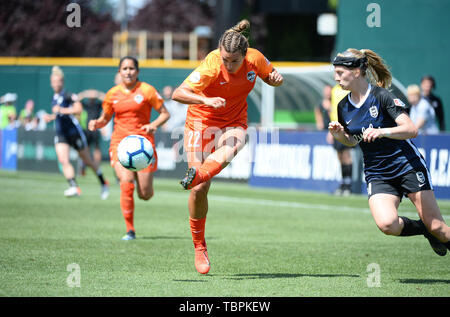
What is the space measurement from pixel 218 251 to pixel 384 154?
300cm

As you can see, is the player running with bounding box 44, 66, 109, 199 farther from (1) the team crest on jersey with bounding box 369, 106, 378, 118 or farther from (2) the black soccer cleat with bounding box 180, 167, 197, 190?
(1) the team crest on jersey with bounding box 369, 106, 378, 118

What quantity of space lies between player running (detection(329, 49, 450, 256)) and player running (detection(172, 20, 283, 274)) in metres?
1.09

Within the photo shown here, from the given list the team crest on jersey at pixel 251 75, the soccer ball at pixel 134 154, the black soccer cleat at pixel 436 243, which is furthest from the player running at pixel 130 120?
the black soccer cleat at pixel 436 243

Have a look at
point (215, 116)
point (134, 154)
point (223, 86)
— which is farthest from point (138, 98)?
point (223, 86)

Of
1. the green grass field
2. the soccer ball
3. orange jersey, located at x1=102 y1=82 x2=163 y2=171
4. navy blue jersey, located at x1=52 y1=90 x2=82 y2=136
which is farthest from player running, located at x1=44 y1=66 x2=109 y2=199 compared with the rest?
the soccer ball

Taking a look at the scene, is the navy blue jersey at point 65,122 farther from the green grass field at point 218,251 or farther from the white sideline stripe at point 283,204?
the white sideline stripe at point 283,204

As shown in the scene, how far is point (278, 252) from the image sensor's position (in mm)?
9938

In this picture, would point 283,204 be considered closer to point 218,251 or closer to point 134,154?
point 218,251

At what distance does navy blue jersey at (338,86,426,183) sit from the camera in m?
7.55

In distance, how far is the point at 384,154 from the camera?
7629 millimetres

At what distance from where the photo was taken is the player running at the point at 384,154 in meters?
7.51

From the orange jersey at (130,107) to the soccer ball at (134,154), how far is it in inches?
58.6
